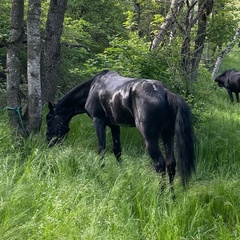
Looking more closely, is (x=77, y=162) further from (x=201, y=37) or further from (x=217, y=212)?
(x=201, y=37)

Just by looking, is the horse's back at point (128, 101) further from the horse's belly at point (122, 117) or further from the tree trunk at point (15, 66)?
the tree trunk at point (15, 66)

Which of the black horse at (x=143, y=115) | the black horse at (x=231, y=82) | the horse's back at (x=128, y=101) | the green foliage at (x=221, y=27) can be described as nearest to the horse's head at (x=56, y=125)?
the black horse at (x=143, y=115)

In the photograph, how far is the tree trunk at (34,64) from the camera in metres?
6.79

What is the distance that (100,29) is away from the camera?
14266mm

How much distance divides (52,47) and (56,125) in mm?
1917

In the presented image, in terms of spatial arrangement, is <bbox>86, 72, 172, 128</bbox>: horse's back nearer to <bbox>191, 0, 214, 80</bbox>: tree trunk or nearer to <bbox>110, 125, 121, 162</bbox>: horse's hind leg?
<bbox>110, 125, 121, 162</bbox>: horse's hind leg

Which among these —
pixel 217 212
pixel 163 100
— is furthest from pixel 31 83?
pixel 217 212

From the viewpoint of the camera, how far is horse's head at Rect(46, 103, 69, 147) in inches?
295

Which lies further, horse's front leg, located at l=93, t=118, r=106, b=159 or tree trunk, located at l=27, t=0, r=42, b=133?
horse's front leg, located at l=93, t=118, r=106, b=159

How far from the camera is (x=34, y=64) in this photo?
23.1 ft

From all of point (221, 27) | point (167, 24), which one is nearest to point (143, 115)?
point (167, 24)

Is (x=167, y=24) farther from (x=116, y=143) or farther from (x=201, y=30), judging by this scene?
(x=116, y=143)

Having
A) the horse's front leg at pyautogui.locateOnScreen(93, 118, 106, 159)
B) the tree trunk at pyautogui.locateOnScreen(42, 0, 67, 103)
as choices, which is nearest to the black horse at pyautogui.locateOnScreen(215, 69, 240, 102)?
the tree trunk at pyautogui.locateOnScreen(42, 0, 67, 103)

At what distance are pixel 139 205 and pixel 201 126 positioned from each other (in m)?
4.33
